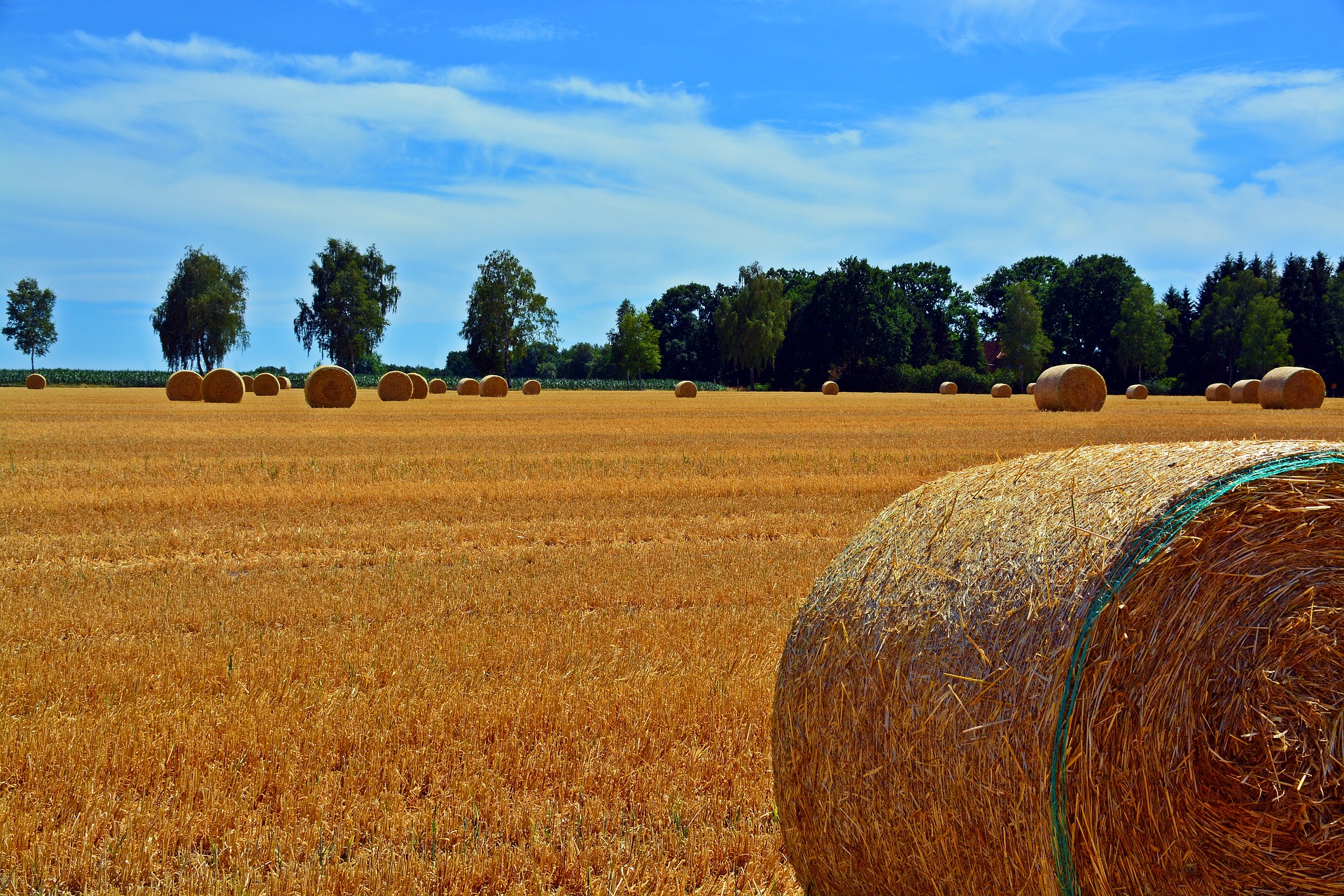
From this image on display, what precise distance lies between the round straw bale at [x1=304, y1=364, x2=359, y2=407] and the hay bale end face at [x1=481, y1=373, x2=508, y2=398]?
53.8 feet

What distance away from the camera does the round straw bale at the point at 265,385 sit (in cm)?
4731

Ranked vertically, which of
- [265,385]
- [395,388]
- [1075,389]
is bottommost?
[1075,389]

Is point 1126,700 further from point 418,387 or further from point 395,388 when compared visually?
point 418,387

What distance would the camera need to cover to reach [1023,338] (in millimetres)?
80875

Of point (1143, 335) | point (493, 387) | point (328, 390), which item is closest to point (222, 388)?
point (328, 390)

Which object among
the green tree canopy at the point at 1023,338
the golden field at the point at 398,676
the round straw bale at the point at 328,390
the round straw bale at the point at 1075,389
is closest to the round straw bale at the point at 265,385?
the round straw bale at the point at 328,390

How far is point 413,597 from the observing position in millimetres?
7422

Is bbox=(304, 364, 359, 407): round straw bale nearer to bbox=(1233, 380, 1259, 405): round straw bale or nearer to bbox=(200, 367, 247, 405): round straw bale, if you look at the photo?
bbox=(200, 367, 247, 405): round straw bale

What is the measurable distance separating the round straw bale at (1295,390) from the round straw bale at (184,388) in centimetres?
3982

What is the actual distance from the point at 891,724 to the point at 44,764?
3654mm

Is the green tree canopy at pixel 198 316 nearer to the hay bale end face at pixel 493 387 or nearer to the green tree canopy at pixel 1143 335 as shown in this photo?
the hay bale end face at pixel 493 387

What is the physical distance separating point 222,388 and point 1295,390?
3845 centimetres

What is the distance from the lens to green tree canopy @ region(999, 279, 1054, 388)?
3179 inches

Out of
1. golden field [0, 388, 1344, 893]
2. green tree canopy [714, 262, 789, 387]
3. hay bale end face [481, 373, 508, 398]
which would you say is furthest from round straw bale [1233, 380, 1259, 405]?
green tree canopy [714, 262, 789, 387]
